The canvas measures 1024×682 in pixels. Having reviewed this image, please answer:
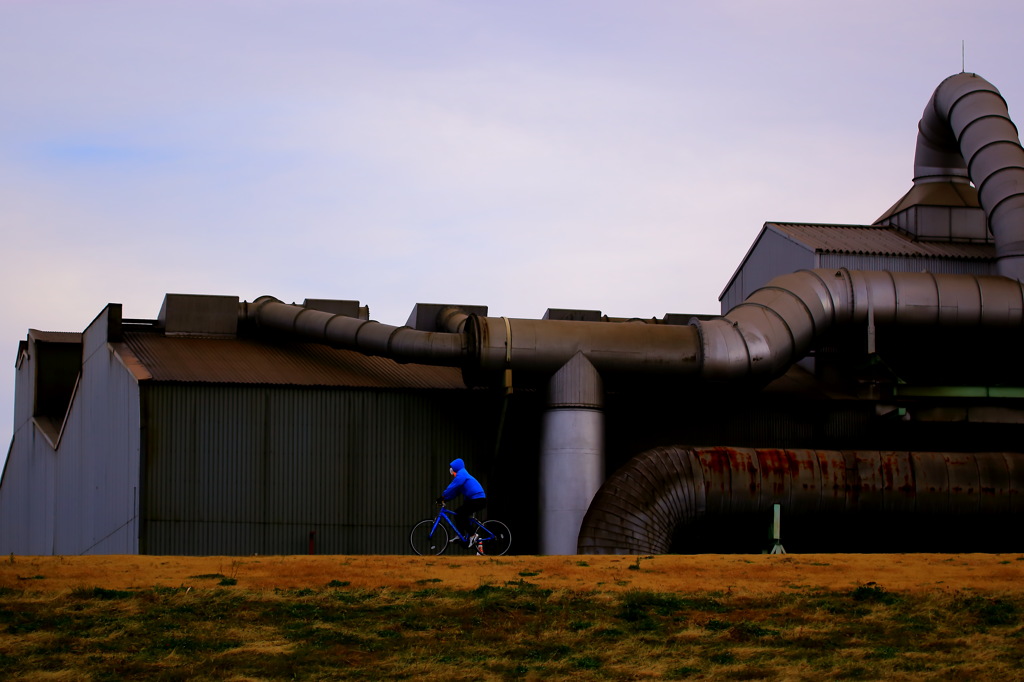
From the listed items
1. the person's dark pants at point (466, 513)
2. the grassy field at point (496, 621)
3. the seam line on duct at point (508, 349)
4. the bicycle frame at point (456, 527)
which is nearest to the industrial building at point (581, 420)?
the seam line on duct at point (508, 349)

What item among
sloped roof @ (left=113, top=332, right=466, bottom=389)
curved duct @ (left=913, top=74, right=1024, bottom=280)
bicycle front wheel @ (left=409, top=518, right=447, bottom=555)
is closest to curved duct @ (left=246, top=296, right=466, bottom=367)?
sloped roof @ (left=113, top=332, right=466, bottom=389)

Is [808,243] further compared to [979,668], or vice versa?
[808,243]

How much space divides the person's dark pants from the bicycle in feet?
0.38

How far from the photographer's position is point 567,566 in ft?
100

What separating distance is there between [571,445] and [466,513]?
7.43m

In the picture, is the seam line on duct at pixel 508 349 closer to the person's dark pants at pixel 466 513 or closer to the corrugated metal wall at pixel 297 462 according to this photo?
the corrugated metal wall at pixel 297 462

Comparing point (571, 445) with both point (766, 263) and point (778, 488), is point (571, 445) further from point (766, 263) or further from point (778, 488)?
point (766, 263)

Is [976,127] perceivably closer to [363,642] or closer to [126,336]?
[126,336]

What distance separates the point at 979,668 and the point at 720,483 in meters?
19.0

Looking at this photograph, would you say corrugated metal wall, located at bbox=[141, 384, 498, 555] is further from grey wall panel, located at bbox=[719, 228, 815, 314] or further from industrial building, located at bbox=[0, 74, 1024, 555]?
grey wall panel, located at bbox=[719, 228, 815, 314]

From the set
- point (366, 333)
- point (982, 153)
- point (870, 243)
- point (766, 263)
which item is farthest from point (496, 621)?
point (982, 153)

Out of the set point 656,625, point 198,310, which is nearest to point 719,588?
point 656,625

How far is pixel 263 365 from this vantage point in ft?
149

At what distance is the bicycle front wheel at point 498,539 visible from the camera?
39003mm
